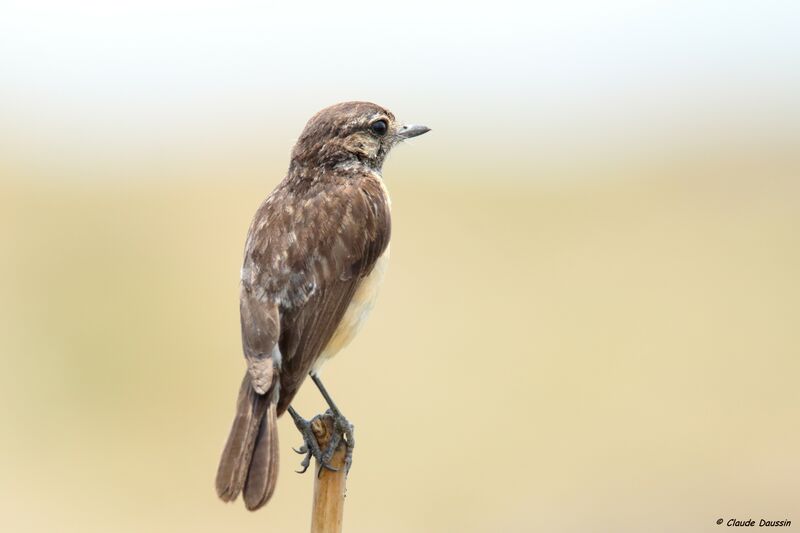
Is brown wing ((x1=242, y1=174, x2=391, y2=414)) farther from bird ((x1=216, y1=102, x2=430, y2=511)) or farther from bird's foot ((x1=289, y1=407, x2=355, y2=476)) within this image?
bird's foot ((x1=289, y1=407, x2=355, y2=476))

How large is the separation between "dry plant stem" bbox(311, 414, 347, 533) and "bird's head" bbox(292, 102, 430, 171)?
202 centimetres

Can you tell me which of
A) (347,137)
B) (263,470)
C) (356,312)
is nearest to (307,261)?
(356,312)

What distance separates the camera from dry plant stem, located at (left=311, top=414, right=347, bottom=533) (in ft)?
17.3

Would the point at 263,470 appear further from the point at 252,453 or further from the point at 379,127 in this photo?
the point at 379,127

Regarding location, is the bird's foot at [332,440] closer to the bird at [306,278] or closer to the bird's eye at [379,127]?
the bird at [306,278]

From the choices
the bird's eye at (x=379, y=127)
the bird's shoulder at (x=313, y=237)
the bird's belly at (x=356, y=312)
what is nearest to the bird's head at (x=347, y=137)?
the bird's eye at (x=379, y=127)

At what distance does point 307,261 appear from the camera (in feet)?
21.3

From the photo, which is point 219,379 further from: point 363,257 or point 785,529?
point 363,257

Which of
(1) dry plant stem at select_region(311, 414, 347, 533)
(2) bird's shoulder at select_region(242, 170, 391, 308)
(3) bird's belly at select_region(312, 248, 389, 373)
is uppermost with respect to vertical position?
(2) bird's shoulder at select_region(242, 170, 391, 308)

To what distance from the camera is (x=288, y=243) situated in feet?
21.6

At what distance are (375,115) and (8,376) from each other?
11.6 m

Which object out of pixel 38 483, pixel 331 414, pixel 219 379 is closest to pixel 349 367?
pixel 219 379

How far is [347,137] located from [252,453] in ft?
8.92

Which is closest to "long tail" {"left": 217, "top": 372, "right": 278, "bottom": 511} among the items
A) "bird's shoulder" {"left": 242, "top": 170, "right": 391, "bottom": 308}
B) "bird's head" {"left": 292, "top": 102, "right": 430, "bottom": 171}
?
"bird's shoulder" {"left": 242, "top": 170, "right": 391, "bottom": 308}
